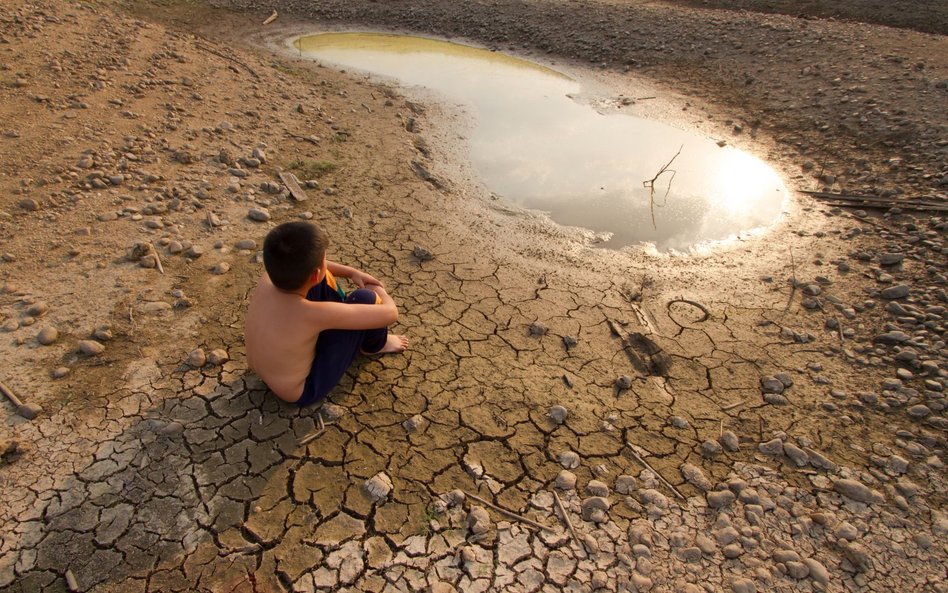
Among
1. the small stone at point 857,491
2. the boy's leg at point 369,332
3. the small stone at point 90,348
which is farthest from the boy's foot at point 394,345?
the small stone at point 857,491

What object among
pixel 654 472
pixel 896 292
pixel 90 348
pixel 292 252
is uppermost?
pixel 896 292

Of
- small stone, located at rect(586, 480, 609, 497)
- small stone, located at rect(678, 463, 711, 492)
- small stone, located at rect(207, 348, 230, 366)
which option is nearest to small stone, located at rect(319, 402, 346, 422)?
small stone, located at rect(207, 348, 230, 366)

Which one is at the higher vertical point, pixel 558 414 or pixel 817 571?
pixel 817 571

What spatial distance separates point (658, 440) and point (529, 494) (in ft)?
2.70

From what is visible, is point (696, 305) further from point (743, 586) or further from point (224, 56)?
point (224, 56)

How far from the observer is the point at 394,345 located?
3.32 m

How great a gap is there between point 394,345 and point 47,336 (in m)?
1.99

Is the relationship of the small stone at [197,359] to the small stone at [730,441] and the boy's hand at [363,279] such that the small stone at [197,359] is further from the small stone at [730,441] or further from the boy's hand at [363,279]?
the small stone at [730,441]

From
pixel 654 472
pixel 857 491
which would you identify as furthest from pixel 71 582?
pixel 857 491

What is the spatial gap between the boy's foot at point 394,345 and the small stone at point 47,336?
186 centimetres

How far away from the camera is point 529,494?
259 cm

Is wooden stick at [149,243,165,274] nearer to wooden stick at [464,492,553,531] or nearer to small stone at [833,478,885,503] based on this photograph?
wooden stick at [464,492,553,531]

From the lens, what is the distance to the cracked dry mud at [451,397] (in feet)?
7.55

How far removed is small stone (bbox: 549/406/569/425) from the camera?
2.98m
